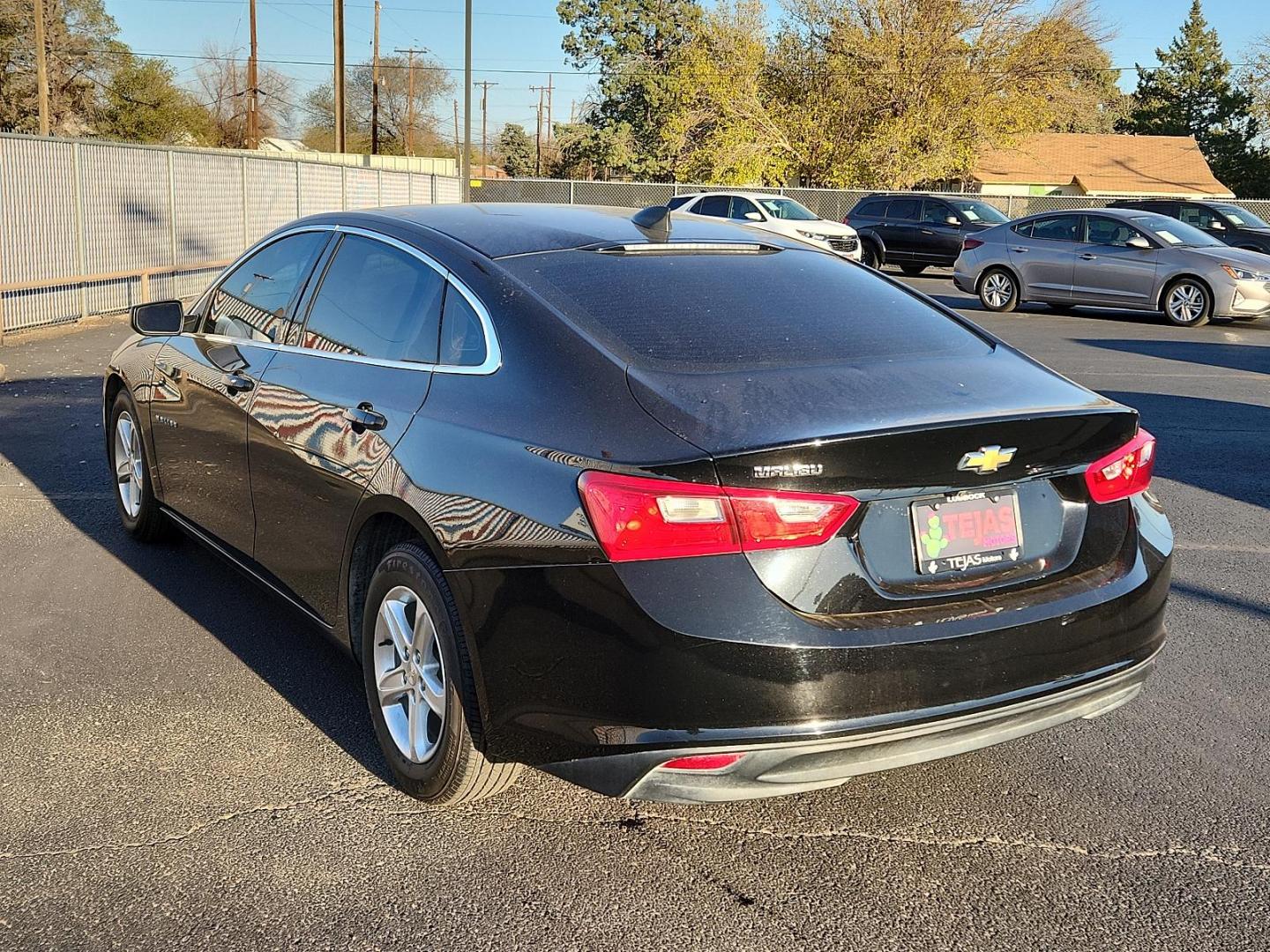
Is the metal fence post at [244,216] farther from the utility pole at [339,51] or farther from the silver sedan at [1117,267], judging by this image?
the utility pole at [339,51]

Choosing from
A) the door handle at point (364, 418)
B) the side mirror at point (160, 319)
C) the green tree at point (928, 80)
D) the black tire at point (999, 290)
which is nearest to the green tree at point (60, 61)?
the green tree at point (928, 80)

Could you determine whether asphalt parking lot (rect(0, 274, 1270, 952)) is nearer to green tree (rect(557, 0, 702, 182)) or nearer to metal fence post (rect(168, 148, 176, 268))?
metal fence post (rect(168, 148, 176, 268))

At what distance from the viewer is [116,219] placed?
52.9ft

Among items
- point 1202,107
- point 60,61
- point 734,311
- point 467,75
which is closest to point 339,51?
point 467,75

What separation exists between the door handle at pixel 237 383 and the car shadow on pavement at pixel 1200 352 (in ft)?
37.1

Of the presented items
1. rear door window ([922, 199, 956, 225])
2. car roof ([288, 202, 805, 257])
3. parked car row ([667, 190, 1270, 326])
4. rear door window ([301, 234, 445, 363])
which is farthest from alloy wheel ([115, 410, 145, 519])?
rear door window ([922, 199, 956, 225])

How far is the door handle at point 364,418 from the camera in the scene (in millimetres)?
3680

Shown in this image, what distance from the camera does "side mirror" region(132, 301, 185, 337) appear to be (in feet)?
17.8

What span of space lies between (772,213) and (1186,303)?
9.76 m

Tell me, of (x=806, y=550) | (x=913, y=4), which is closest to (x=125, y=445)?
(x=806, y=550)

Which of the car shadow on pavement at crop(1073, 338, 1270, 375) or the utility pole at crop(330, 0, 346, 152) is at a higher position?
the utility pole at crop(330, 0, 346, 152)

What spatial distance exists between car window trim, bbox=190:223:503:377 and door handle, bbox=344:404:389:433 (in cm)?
15

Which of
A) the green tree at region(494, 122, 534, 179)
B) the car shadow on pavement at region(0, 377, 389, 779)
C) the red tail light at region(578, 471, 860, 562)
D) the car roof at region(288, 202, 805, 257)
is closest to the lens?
the red tail light at region(578, 471, 860, 562)

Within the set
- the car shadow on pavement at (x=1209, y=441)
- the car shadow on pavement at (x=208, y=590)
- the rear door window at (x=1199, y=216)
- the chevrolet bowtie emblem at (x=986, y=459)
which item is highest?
the rear door window at (x=1199, y=216)
